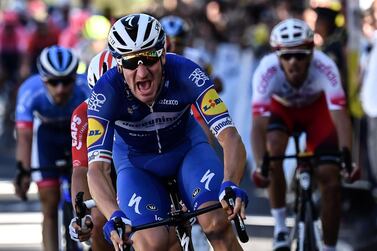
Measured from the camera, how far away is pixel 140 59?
326 inches

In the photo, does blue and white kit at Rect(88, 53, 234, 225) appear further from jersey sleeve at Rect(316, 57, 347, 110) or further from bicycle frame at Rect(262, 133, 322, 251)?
jersey sleeve at Rect(316, 57, 347, 110)

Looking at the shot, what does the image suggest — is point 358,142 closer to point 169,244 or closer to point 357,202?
point 357,202

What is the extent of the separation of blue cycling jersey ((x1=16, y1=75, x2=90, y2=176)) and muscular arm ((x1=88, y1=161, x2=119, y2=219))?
3353 mm

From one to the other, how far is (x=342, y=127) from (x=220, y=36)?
12.3 m

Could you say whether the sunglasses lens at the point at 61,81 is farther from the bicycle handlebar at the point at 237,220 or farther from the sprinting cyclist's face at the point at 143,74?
the bicycle handlebar at the point at 237,220

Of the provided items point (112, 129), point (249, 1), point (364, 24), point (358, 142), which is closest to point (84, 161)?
point (112, 129)

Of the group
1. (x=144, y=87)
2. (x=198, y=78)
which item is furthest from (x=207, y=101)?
(x=144, y=87)

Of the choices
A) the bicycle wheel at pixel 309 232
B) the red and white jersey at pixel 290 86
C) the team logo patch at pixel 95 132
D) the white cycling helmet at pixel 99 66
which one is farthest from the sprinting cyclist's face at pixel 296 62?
the team logo patch at pixel 95 132

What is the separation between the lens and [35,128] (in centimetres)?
1235

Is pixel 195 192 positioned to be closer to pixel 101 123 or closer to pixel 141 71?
pixel 101 123

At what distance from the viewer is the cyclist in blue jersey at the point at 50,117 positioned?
37.7ft

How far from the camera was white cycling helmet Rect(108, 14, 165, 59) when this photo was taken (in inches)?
327

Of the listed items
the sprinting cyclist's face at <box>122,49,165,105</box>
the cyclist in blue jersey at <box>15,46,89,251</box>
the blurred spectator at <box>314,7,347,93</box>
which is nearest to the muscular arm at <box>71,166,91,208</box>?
the sprinting cyclist's face at <box>122,49,165,105</box>

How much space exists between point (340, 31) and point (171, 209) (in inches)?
266
